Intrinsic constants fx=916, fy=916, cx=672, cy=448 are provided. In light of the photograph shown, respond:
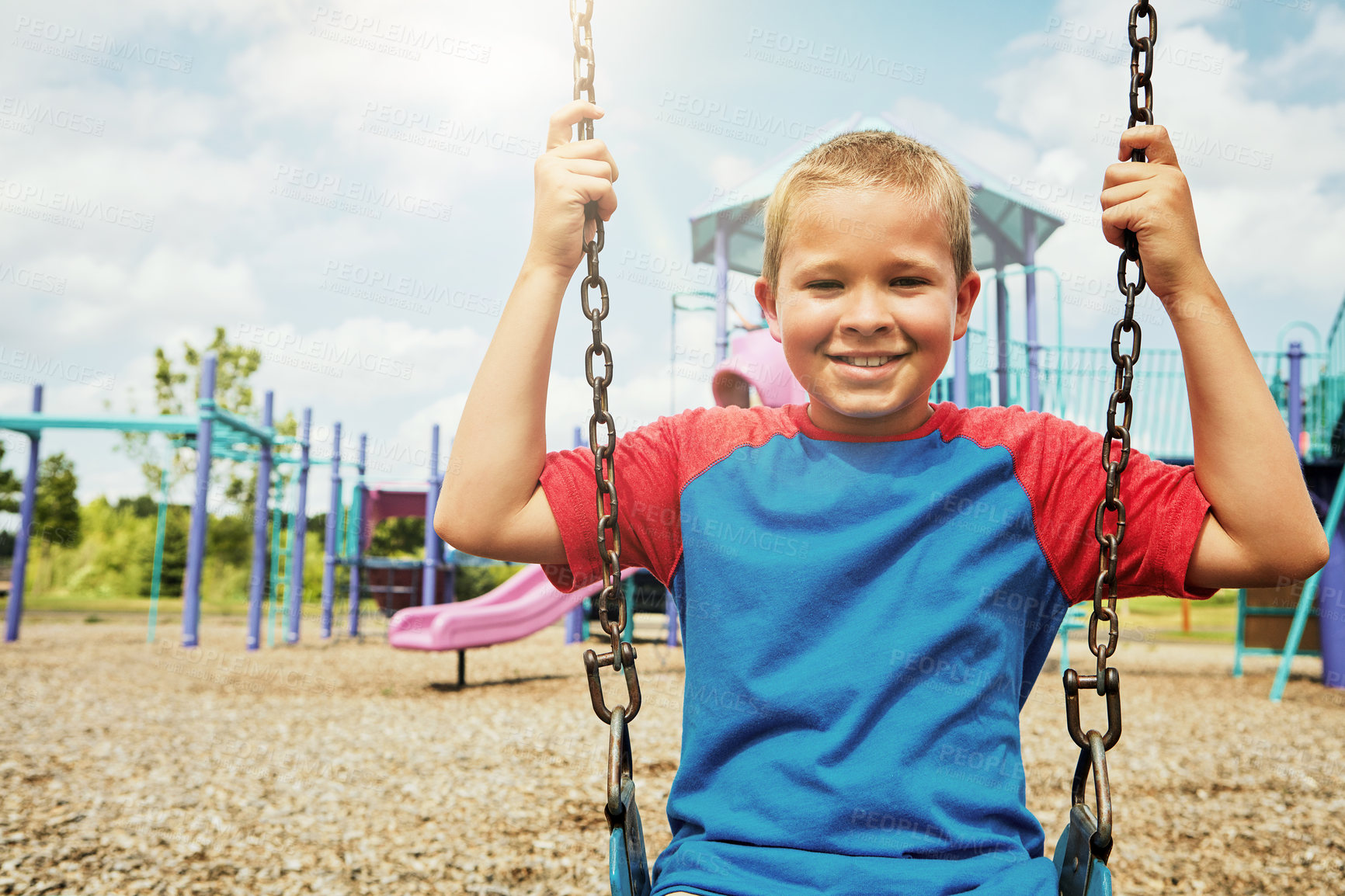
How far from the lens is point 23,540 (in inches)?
430

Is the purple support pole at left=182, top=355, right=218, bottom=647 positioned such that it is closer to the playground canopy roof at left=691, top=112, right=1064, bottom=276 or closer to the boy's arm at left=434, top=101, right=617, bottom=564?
the playground canopy roof at left=691, top=112, right=1064, bottom=276

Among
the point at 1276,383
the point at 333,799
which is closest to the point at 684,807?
the point at 333,799

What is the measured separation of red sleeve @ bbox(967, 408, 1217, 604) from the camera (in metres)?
1.34

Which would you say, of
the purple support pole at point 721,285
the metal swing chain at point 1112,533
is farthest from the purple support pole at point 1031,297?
the metal swing chain at point 1112,533

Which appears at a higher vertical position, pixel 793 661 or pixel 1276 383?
pixel 1276 383

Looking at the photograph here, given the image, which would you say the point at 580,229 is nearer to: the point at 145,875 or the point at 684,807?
the point at 684,807

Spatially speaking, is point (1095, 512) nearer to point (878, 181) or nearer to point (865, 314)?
point (865, 314)

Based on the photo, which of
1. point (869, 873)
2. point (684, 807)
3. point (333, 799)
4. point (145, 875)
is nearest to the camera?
point (869, 873)

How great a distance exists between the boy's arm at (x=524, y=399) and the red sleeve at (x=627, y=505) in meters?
0.02

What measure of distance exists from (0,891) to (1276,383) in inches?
453

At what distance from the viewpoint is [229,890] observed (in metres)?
3.20

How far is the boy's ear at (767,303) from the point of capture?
4.94 ft

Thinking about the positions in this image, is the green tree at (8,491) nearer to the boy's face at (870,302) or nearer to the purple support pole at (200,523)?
the purple support pole at (200,523)

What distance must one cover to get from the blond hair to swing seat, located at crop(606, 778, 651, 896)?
814 mm
